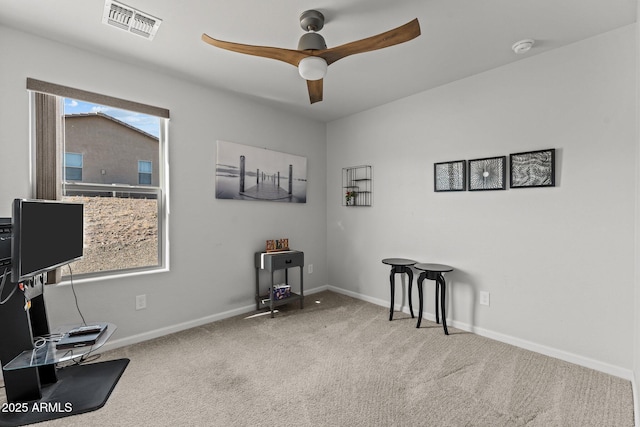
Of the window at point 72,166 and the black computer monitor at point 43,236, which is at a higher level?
the window at point 72,166

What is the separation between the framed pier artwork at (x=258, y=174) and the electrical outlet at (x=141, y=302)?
1.20 metres

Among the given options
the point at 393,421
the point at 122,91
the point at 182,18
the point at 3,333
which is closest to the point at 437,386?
the point at 393,421

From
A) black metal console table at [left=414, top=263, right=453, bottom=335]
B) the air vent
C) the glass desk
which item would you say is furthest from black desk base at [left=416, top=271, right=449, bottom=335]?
the air vent

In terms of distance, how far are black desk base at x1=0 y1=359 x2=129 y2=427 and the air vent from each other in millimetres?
2490

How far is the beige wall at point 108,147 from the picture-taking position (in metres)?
2.47

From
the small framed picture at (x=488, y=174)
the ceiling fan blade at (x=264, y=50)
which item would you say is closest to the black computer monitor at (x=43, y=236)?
the ceiling fan blade at (x=264, y=50)

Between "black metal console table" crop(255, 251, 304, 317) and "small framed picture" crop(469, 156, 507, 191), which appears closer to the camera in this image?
"small framed picture" crop(469, 156, 507, 191)

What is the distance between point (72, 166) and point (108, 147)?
0.31 meters

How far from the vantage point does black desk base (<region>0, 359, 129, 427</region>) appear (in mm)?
1730

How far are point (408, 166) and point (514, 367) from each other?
2141mm

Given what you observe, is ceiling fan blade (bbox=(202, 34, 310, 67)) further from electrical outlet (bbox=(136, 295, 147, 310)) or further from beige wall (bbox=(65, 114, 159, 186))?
electrical outlet (bbox=(136, 295, 147, 310))

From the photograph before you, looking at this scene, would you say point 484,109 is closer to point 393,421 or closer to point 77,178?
point 393,421

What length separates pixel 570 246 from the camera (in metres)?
2.37

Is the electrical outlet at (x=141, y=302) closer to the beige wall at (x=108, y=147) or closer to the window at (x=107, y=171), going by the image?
the window at (x=107, y=171)
